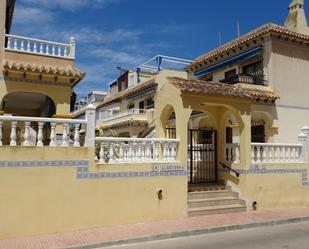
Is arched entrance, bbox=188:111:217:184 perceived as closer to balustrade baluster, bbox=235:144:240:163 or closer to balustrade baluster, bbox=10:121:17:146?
balustrade baluster, bbox=235:144:240:163

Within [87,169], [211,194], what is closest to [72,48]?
[87,169]

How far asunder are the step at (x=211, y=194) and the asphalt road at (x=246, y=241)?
2.11m

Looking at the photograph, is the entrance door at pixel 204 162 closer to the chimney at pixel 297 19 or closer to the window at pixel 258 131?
the window at pixel 258 131

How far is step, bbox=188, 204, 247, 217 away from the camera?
34.8ft

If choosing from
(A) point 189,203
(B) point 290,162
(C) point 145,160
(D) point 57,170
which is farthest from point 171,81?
(B) point 290,162

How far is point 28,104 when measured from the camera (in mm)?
20297

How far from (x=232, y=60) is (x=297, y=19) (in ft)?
15.5

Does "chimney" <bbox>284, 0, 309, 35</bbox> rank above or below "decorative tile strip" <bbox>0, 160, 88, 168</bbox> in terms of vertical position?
above

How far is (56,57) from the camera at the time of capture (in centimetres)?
1487

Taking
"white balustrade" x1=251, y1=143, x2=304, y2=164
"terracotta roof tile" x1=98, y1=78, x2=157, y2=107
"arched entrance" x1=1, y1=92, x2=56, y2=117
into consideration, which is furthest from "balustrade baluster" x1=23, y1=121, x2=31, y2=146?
"terracotta roof tile" x1=98, y1=78, x2=157, y2=107

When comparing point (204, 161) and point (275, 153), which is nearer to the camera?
point (275, 153)

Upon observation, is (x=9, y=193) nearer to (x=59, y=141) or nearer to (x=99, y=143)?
(x=59, y=141)

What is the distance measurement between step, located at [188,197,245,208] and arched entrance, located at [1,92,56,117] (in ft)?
29.8

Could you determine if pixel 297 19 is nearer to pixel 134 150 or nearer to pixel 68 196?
pixel 134 150
